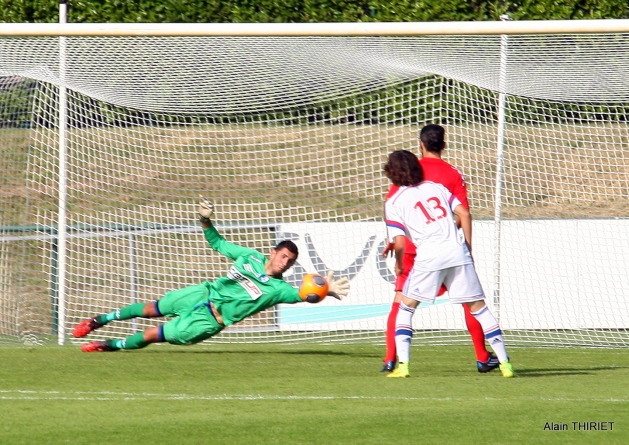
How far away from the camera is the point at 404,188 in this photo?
23.7 ft

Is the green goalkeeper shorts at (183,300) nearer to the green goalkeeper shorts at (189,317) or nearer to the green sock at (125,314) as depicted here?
the green goalkeeper shorts at (189,317)

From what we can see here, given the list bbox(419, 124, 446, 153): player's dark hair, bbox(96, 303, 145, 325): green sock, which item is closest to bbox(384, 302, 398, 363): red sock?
bbox(419, 124, 446, 153): player's dark hair

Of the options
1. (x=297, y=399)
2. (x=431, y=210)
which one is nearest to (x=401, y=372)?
(x=297, y=399)

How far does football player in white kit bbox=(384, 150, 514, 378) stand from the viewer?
7145 mm

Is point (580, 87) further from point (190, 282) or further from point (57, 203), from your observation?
point (57, 203)

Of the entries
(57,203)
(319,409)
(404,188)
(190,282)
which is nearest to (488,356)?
(404,188)

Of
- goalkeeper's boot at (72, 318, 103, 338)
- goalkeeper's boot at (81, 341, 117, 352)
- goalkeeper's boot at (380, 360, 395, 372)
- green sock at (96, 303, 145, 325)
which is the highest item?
green sock at (96, 303, 145, 325)

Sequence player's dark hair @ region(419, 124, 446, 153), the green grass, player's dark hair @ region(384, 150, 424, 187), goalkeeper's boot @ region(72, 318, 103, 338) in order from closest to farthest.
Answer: the green grass < player's dark hair @ region(384, 150, 424, 187) < player's dark hair @ region(419, 124, 446, 153) < goalkeeper's boot @ region(72, 318, 103, 338)

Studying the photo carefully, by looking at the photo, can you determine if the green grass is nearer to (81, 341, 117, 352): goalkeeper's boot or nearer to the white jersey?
(81, 341, 117, 352): goalkeeper's boot

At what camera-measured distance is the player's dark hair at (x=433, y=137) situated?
7.46m

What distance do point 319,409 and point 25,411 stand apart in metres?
1.76

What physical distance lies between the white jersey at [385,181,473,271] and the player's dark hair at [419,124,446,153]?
401mm

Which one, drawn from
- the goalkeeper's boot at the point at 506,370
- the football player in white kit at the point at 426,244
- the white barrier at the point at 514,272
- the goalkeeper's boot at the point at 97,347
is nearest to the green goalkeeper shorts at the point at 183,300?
the goalkeeper's boot at the point at 97,347

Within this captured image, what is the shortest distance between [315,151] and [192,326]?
4.71 m
